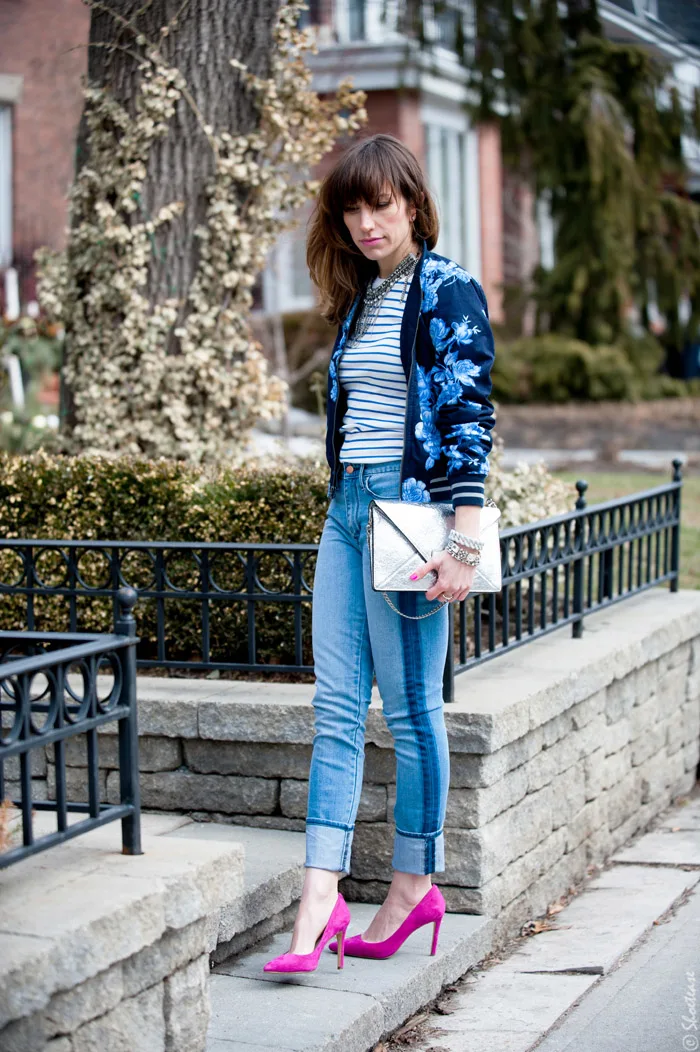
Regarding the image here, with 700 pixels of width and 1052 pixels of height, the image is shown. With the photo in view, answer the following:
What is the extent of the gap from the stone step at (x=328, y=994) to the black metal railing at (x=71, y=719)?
0.59 meters

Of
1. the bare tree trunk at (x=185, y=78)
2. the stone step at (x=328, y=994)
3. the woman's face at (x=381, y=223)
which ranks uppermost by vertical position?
the bare tree trunk at (x=185, y=78)

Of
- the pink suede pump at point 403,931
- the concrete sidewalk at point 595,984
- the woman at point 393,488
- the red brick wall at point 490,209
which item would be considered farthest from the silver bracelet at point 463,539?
the red brick wall at point 490,209

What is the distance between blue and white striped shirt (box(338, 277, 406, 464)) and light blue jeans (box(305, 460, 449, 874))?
5 centimetres

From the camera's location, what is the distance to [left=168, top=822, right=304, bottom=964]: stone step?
3.57 metres

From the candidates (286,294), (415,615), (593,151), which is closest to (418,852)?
(415,615)

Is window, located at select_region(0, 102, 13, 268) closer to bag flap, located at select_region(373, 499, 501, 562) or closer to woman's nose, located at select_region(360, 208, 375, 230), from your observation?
woman's nose, located at select_region(360, 208, 375, 230)

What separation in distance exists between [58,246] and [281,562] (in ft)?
28.1

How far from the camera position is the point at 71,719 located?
2.76m

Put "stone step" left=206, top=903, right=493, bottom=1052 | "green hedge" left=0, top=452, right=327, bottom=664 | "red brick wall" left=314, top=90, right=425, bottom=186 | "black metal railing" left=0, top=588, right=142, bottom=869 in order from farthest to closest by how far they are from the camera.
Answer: "red brick wall" left=314, top=90, right=425, bottom=186 → "green hedge" left=0, top=452, right=327, bottom=664 → "stone step" left=206, top=903, right=493, bottom=1052 → "black metal railing" left=0, top=588, right=142, bottom=869

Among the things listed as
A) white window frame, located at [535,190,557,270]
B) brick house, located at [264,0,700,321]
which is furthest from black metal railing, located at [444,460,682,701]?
white window frame, located at [535,190,557,270]

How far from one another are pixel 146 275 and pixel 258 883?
10.4 feet

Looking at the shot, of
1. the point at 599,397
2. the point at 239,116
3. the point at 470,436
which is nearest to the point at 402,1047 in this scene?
the point at 470,436

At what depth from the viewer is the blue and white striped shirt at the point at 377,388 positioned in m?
3.30

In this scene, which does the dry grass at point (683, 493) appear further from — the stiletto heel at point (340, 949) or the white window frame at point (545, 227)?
the stiletto heel at point (340, 949)
